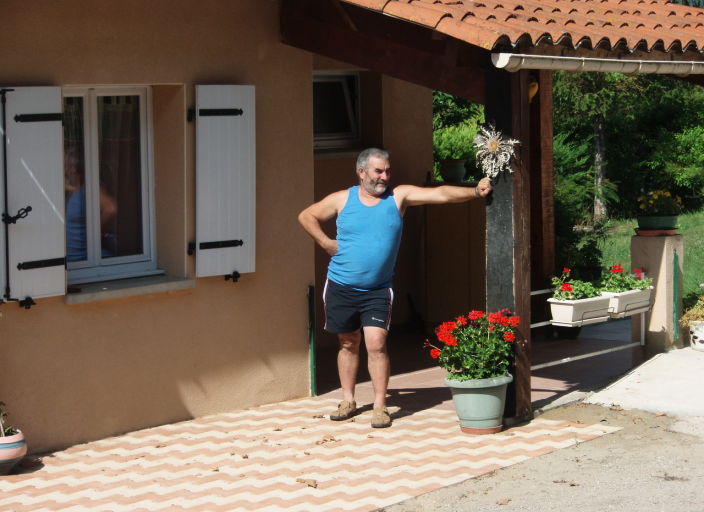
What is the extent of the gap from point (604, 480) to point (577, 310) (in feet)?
6.36

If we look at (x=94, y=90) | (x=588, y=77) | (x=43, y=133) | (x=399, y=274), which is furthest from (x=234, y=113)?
(x=588, y=77)

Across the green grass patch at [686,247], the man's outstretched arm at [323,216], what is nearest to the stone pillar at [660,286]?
the man's outstretched arm at [323,216]

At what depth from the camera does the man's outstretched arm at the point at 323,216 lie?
7820mm

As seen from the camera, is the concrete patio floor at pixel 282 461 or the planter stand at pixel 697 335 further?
the planter stand at pixel 697 335

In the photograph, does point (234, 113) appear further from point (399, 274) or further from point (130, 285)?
point (399, 274)

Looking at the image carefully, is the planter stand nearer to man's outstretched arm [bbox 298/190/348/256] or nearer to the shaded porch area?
the shaded porch area

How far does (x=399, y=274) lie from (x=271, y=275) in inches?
130

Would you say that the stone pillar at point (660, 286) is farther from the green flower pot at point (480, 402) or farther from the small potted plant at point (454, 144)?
the small potted plant at point (454, 144)

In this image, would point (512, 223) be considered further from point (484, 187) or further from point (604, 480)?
point (604, 480)

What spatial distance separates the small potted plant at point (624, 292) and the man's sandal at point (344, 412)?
202 centimetres

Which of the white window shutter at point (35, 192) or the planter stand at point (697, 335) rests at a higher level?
the white window shutter at point (35, 192)

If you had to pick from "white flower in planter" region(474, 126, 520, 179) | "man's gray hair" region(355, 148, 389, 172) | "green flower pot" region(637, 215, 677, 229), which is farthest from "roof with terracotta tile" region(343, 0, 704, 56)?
"green flower pot" region(637, 215, 677, 229)

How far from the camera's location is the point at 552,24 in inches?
296

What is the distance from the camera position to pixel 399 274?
11.7 meters
